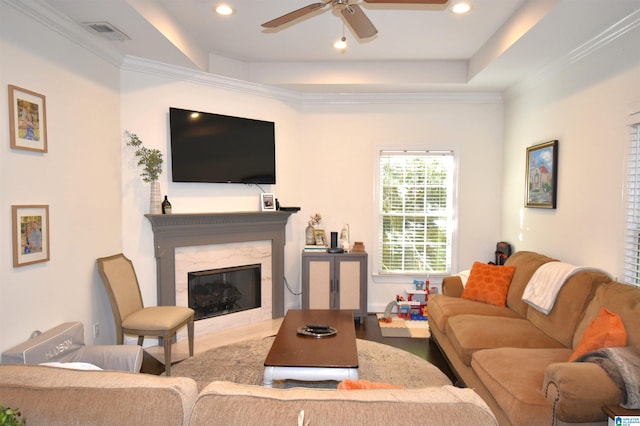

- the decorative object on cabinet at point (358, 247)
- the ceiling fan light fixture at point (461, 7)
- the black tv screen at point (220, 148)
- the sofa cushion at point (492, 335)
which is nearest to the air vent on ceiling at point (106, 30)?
the black tv screen at point (220, 148)

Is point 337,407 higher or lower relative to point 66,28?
lower

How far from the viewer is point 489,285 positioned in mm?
3906

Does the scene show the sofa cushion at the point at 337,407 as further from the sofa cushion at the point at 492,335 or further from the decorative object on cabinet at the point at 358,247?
the decorative object on cabinet at the point at 358,247

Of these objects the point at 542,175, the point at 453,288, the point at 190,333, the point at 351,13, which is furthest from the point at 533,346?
the point at 190,333

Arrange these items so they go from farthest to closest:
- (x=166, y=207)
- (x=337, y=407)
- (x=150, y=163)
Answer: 1. (x=166, y=207)
2. (x=150, y=163)
3. (x=337, y=407)

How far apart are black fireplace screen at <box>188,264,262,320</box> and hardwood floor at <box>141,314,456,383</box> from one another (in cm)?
78

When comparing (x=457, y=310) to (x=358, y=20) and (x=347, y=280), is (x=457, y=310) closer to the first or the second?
(x=347, y=280)

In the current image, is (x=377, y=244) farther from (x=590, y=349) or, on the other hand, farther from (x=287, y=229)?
(x=590, y=349)

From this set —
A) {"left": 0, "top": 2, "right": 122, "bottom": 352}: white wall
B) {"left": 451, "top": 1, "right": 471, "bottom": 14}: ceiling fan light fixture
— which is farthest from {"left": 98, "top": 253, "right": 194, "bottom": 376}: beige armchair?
{"left": 451, "top": 1, "right": 471, "bottom": 14}: ceiling fan light fixture

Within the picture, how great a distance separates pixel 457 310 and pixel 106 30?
375 cm

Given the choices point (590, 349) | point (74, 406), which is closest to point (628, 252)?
point (590, 349)

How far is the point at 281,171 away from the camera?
510 cm

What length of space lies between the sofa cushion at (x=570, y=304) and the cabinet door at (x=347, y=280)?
2.22 meters

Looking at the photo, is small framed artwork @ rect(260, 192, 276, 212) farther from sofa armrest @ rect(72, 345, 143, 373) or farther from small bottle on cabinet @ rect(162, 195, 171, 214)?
sofa armrest @ rect(72, 345, 143, 373)
